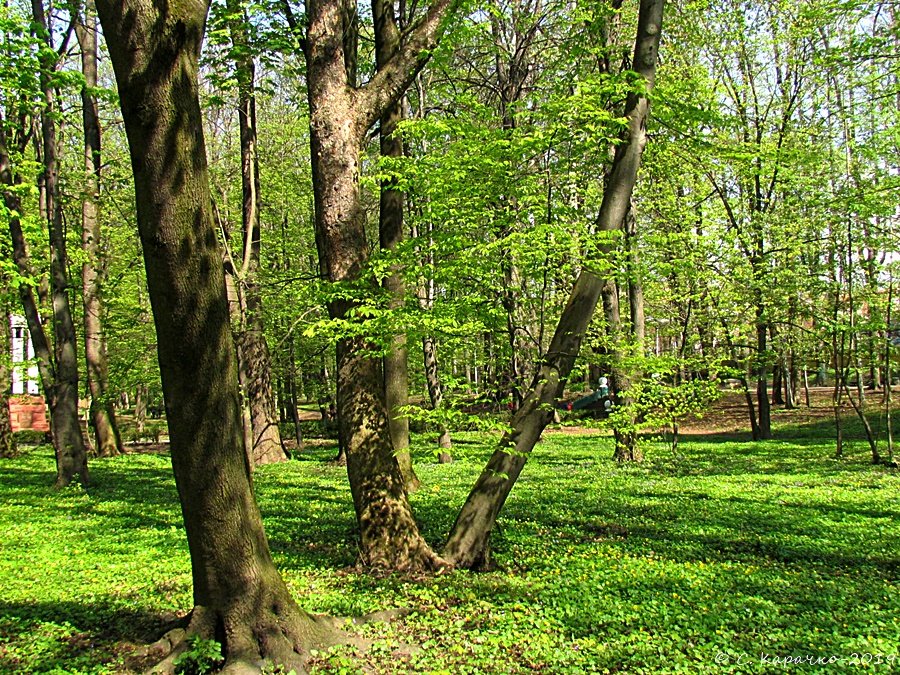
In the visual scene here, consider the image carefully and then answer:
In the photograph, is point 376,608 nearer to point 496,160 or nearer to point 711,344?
point 496,160

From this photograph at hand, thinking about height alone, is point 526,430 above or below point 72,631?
above

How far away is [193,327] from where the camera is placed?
3572 mm

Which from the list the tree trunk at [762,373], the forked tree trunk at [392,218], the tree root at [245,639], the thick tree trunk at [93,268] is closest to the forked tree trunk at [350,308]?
the tree root at [245,639]

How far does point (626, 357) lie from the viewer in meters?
6.80

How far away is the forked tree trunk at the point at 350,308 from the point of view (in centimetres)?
595

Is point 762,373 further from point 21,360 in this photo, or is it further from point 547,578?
point 21,360

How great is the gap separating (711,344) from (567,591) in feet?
44.0

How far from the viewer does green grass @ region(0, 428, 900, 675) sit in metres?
4.32

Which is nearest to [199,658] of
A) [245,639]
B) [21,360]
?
[245,639]

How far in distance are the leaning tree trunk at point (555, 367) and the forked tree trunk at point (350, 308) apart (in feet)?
1.59

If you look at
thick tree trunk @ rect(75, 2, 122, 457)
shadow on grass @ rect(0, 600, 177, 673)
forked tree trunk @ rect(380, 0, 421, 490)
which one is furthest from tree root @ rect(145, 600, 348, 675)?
thick tree trunk @ rect(75, 2, 122, 457)

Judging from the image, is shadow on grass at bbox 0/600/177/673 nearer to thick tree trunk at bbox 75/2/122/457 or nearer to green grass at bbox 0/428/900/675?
green grass at bbox 0/428/900/675

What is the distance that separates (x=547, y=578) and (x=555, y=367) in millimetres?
2017

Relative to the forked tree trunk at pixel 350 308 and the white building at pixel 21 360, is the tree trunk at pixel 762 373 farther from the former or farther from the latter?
the white building at pixel 21 360
